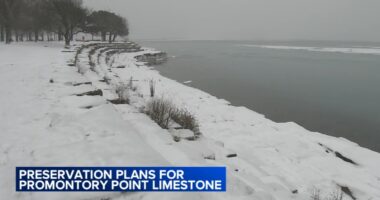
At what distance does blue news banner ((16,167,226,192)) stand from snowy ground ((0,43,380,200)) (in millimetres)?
106

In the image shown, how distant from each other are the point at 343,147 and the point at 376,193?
103 inches

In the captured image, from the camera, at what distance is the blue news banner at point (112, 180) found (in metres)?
3.05

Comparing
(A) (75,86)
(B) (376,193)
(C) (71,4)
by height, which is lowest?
(B) (376,193)

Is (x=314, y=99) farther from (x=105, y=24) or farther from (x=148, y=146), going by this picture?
(x=105, y=24)

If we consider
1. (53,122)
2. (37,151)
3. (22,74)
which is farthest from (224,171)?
(22,74)

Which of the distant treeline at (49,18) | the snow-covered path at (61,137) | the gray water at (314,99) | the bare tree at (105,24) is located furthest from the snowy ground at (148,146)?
the bare tree at (105,24)

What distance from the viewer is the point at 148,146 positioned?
4.05 metres

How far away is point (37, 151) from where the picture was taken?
370 cm

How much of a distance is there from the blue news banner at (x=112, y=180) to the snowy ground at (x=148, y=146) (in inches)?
4.2

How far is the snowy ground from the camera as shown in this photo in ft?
11.6

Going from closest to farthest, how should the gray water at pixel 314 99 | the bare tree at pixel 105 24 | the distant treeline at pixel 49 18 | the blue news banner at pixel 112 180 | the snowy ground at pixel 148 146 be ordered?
the blue news banner at pixel 112 180
the snowy ground at pixel 148 146
the gray water at pixel 314 99
the distant treeline at pixel 49 18
the bare tree at pixel 105 24

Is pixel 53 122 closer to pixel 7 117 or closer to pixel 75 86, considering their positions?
pixel 7 117

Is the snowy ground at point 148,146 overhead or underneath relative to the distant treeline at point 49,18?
underneath

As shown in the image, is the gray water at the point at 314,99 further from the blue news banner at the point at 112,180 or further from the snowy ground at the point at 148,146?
the blue news banner at the point at 112,180
